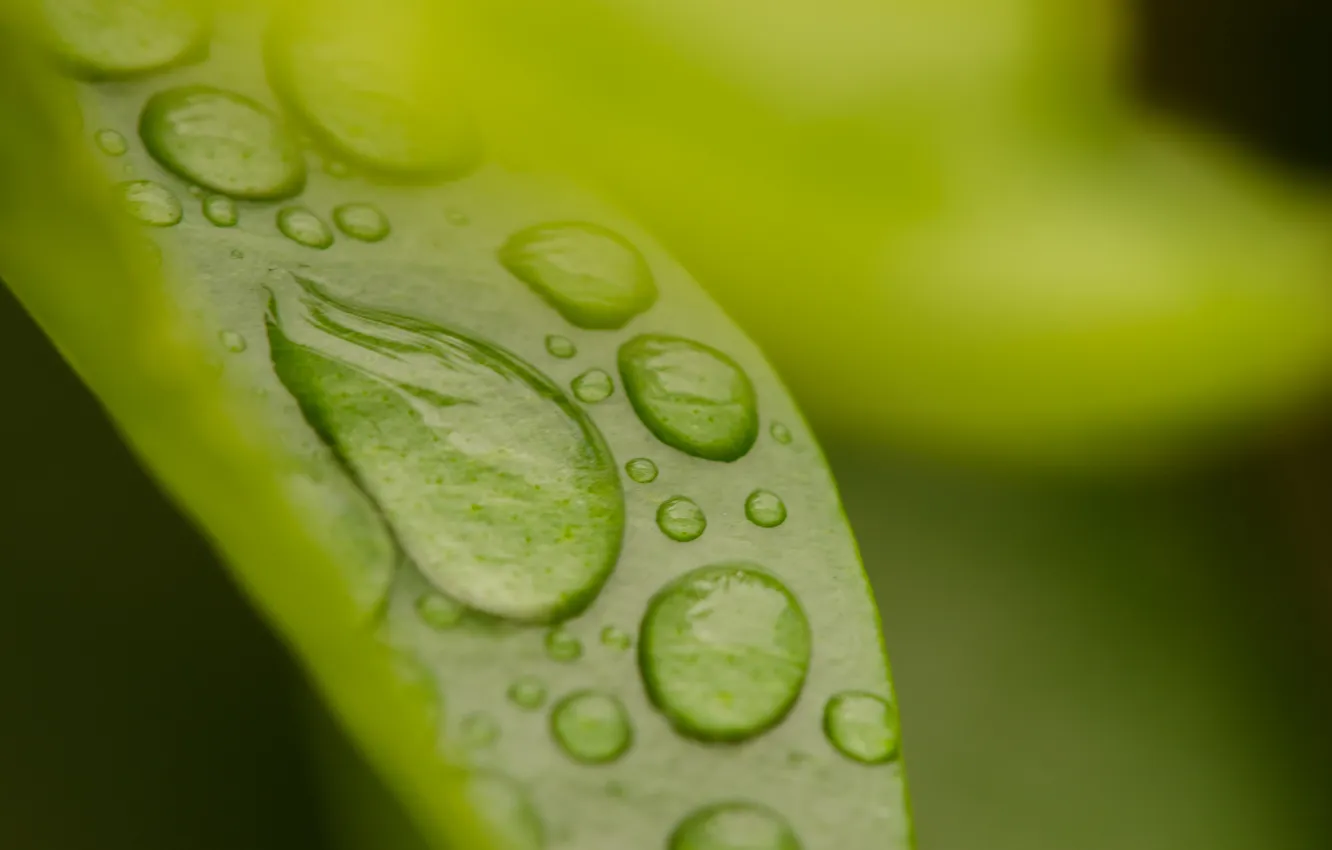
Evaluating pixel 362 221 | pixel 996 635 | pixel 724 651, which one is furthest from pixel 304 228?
pixel 996 635

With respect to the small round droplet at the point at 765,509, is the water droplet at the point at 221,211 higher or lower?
higher

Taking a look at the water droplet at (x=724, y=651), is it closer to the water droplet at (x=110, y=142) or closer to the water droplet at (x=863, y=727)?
the water droplet at (x=863, y=727)

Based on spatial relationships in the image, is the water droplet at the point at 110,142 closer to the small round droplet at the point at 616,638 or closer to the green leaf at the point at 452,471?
the green leaf at the point at 452,471

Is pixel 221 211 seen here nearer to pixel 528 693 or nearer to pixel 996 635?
pixel 528 693

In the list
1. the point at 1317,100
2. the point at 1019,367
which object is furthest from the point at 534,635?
the point at 1317,100

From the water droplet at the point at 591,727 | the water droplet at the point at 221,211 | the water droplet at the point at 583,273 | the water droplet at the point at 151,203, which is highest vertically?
the water droplet at the point at 583,273

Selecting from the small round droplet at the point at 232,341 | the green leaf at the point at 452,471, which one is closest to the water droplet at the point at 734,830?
the green leaf at the point at 452,471
